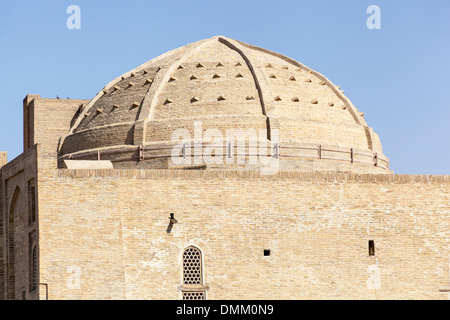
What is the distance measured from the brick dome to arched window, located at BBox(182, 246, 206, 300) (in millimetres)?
5419

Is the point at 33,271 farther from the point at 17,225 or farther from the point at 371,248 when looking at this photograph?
the point at 371,248

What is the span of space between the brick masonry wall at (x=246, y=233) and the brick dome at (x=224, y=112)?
15.4 ft

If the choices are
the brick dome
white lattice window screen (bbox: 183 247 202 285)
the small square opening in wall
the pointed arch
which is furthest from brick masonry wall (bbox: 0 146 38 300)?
the small square opening in wall

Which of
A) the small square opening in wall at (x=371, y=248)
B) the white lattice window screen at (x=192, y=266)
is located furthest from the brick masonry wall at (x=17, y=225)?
the small square opening in wall at (x=371, y=248)

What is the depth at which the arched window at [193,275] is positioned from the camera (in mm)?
25500

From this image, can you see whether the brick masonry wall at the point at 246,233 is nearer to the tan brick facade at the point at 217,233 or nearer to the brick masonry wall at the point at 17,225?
the tan brick facade at the point at 217,233

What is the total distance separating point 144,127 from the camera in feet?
104

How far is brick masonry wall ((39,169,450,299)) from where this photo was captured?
25.0 meters

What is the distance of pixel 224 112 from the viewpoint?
31.8 meters

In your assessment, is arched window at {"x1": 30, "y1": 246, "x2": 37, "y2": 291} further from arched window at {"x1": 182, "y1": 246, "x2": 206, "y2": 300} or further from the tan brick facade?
arched window at {"x1": 182, "y1": 246, "x2": 206, "y2": 300}

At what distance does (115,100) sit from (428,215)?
10.7 m

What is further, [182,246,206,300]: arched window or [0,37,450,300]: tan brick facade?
[182,246,206,300]: arched window

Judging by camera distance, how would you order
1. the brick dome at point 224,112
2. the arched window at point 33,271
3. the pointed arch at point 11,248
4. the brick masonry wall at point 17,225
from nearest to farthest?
the arched window at point 33,271
the brick masonry wall at point 17,225
the pointed arch at point 11,248
the brick dome at point 224,112

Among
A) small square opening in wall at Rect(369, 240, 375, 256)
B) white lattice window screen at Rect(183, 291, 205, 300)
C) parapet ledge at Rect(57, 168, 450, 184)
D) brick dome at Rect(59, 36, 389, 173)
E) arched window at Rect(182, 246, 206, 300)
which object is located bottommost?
white lattice window screen at Rect(183, 291, 205, 300)
